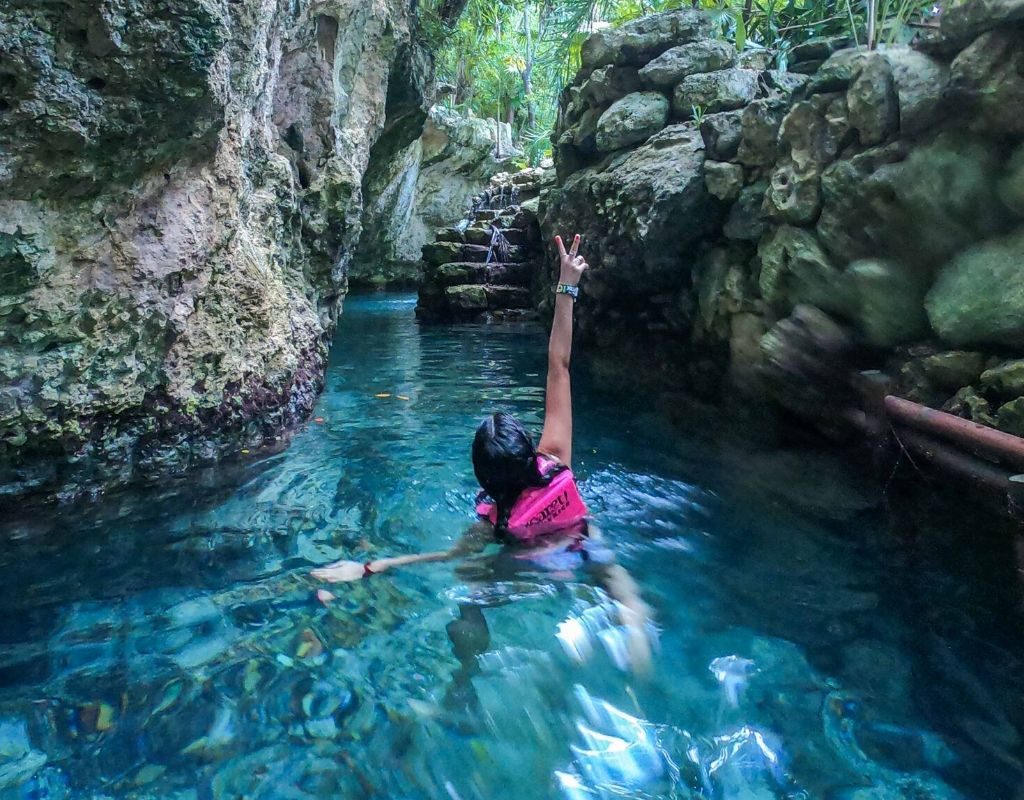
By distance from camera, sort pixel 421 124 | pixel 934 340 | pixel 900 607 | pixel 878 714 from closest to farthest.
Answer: pixel 878 714
pixel 900 607
pixel 934 340
pixel 421 124

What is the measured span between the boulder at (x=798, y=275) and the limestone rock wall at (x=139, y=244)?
311cm

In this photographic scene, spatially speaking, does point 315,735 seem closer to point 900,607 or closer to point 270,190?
point 900,607

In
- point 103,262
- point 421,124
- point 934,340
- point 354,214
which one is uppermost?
point 421,124

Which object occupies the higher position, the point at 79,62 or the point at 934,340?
the point at 79,62

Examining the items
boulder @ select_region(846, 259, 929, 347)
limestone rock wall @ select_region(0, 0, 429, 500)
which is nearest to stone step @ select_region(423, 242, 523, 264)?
limestone rock wall @ select_region(0, 0, 429, 500)

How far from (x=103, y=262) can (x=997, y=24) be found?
393 cm

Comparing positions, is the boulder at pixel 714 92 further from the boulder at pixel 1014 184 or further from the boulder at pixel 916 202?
the boulder at pixel 1014 184

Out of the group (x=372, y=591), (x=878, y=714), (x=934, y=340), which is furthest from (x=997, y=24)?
(x=372, y=591)

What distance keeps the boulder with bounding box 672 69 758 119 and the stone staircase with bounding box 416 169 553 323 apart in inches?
236

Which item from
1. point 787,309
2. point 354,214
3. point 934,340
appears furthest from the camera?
point 354,214

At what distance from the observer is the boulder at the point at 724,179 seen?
477 centimetres

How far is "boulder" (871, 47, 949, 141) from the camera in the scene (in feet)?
9.89

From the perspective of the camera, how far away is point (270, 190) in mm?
5164

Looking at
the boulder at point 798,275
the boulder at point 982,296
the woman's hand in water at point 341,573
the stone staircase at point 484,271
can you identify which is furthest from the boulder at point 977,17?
the stone staircase at point 484,271
